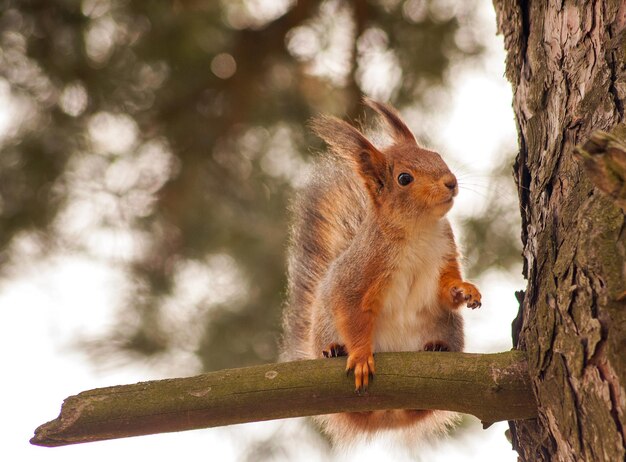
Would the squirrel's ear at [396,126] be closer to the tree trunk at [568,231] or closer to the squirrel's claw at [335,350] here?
the tree trunk at [568,231]

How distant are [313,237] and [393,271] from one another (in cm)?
57

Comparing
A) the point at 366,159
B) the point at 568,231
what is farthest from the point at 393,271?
the point at 568,231

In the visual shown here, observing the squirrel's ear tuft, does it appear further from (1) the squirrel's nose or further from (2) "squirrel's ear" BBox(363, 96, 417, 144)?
(1) the squirrel's nose

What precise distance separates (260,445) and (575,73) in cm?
189

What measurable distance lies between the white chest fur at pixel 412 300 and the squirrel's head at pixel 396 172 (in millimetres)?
86

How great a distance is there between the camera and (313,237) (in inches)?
104

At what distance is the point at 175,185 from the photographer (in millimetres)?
3057

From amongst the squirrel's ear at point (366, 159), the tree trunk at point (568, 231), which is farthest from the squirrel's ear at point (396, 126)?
the tree trunk at point (568, 231)

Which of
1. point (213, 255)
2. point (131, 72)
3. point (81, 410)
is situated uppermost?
point (131, 72)

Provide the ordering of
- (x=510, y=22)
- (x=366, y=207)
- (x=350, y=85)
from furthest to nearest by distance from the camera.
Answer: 1. (x=350, y=85)
2. (x=366, y=207)
3. (x=510, y=22)

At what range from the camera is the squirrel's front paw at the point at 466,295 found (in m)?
2.02

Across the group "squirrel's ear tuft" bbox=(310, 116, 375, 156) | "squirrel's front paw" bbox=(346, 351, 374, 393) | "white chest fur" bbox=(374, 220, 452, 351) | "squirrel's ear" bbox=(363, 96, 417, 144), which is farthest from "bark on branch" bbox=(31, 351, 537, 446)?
"squirrel's ear" bbox=(363, 96, 417, 144)

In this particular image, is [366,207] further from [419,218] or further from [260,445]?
[260,445]

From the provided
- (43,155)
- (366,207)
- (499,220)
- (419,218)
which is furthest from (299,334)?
(43,155)
